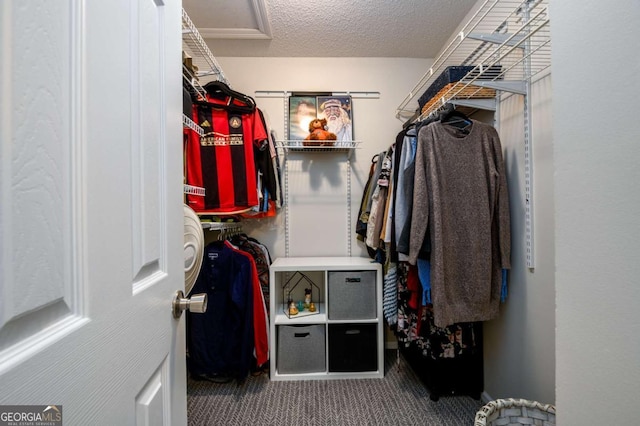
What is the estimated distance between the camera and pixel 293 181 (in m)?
2.26

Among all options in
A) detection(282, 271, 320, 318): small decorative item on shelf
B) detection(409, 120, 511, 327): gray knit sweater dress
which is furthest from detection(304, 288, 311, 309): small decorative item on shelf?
detection(409, 120, 511, 327): gray knit sweater dress

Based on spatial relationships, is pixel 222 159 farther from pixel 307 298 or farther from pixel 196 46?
pixel 307 298

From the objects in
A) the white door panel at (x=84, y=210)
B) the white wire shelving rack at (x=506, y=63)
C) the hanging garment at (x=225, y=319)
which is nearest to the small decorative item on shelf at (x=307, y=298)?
the hanging garment at (x=225, y=319)

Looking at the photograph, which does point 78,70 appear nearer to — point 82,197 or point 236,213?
point 82,197

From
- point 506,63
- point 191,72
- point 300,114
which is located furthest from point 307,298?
point 506,63

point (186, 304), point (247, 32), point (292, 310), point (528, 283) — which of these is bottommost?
point (292, 310)

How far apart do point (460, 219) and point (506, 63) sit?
870mm

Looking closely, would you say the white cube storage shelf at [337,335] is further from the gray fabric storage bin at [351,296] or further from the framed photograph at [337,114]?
the framed photograph at [337,114]

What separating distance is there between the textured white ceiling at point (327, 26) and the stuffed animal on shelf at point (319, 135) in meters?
→ 0.62

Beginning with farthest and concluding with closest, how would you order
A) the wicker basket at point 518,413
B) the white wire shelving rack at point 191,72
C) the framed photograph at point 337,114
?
the framed photograph at point 337,114 < the white wire shelving rack at point 191,72 < the wicker basket at point 518,413

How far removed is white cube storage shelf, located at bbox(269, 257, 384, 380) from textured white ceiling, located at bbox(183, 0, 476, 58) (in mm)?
1677

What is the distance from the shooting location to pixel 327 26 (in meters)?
1.86

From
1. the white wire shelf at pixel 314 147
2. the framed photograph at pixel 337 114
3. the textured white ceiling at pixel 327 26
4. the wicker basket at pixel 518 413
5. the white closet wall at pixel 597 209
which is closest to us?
the white closet wall at pixel 597 209

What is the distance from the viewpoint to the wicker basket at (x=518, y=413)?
3.46 ft
